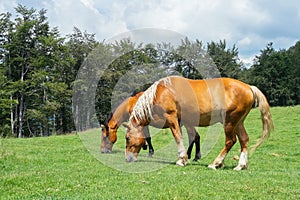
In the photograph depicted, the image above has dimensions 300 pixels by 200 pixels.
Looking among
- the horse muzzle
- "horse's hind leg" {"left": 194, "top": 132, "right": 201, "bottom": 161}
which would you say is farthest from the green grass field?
"horse's hind leg" {"left": 194, "top": 132, "right": 201, "bottom": 161}

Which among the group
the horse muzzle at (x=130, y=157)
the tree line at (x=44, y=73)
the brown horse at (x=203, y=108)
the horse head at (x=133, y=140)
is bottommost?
the horse muzzle at (x=130, y=157)

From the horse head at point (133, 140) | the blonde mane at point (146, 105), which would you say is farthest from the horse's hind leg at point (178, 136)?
the horse head at point (133, 140)

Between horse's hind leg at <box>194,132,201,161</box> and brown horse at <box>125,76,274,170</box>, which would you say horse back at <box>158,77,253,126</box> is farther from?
horse's hind leg at <box>194,132,201,161</box>

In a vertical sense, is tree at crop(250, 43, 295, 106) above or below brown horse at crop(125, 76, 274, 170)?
above

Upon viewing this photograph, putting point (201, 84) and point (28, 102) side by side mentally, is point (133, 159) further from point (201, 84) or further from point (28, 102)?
point (28, 102)

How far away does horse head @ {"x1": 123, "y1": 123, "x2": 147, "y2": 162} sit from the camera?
941 cm

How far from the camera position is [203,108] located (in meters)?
8.80

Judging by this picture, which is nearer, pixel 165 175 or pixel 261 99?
pixel 165 175

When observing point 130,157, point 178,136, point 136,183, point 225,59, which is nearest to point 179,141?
point 178,136

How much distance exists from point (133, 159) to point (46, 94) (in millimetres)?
37021

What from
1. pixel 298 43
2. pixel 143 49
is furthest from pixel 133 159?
pixel 298 43

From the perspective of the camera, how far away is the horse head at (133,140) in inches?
370

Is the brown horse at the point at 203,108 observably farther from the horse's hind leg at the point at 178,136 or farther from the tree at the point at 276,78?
the tree at the point at 276,78

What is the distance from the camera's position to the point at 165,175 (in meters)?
7.11
